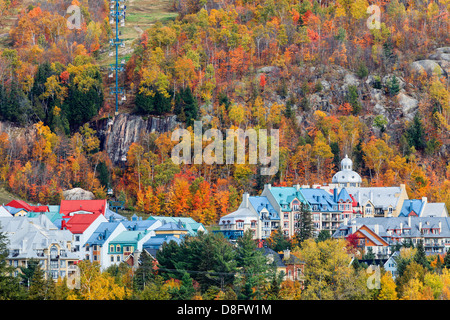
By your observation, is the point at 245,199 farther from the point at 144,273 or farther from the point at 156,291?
the point at 156,291

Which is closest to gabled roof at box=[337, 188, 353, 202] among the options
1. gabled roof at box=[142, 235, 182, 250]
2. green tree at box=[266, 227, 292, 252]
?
green tree at box=[266, 227, 292, 252]

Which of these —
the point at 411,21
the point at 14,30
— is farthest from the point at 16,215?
the point at 411,21

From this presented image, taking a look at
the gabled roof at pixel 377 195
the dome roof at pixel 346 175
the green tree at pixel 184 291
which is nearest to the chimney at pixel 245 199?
the gabled roof at pixel 377 195

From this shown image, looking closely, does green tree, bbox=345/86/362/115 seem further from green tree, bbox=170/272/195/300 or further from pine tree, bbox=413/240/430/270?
green tree, bbox=170/272/195/300

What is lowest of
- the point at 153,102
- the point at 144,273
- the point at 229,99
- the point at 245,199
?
the point at 144,273

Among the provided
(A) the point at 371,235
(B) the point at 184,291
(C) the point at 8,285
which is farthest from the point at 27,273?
(A) the point at 371,235

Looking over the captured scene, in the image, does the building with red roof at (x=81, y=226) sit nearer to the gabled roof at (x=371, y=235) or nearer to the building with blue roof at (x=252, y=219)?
the building with blue roof at (x=252, y=219)
